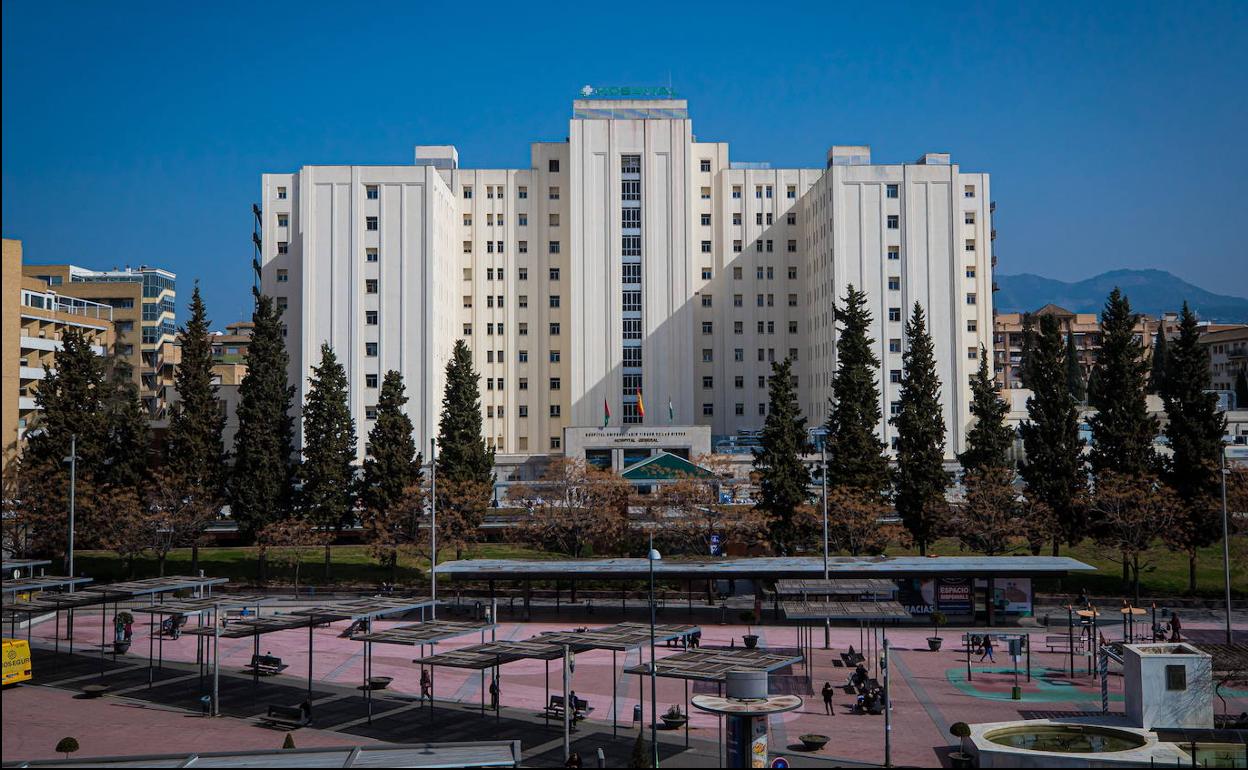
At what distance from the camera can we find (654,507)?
2719 inches

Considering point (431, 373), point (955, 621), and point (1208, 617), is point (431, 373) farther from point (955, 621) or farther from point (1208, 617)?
point (1208, 617)

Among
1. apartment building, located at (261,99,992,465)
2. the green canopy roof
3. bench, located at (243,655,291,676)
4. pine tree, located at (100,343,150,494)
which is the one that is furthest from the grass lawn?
bench, located at (243,655,291,676)

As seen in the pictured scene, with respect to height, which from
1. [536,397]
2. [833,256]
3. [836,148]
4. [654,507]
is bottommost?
[654,507]

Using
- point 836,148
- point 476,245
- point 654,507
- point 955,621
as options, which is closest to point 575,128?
point 476,245

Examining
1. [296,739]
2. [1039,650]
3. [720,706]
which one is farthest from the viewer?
[1039,650]

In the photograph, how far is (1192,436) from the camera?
63094mm

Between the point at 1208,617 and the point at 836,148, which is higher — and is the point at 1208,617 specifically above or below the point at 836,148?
below

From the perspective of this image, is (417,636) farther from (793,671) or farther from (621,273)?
(621,273)

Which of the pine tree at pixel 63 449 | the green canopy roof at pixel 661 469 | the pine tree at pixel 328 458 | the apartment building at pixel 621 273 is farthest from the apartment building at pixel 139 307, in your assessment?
the green canopy roof at pixel 661 469

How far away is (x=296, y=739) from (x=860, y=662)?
2139 cm

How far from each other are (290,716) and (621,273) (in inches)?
2870

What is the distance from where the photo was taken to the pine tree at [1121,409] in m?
64.7

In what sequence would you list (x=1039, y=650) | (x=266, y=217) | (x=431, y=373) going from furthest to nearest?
1. (x=266, y=217)
2. (x=431, y=373)
3. (x=1039, y=650)

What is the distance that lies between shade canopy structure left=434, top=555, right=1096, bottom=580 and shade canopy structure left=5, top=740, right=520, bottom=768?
29.8 m
